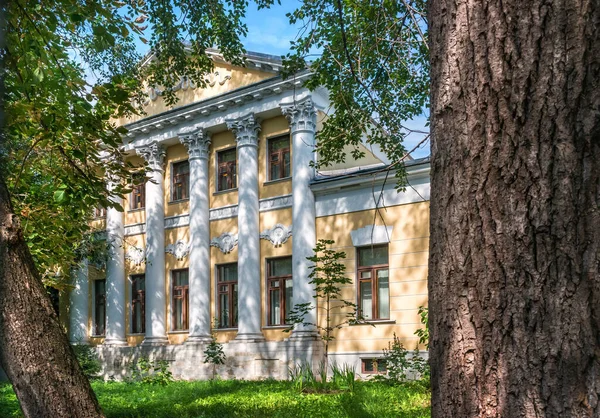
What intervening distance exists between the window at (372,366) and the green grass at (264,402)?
372 cm

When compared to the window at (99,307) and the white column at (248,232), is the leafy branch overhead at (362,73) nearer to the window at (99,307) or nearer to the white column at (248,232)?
the white column at (248,232)

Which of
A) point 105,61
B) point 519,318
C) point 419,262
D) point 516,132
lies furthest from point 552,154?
point 419,262

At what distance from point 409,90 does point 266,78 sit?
37.8 ft

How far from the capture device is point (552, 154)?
228 centimetres

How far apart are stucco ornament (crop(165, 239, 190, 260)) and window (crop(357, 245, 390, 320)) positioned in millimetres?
6675

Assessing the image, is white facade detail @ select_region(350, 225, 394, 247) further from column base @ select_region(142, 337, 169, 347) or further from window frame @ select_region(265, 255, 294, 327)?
column base @ select_region(142, 337, 169, 347)

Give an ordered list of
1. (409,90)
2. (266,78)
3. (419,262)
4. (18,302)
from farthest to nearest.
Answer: (266,78) < (419,262) < (409,90) < (18,302)

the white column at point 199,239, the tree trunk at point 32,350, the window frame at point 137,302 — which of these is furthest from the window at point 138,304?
the tree trunk at point 32,350

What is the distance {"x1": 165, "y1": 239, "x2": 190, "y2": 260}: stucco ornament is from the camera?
23266 millimetres

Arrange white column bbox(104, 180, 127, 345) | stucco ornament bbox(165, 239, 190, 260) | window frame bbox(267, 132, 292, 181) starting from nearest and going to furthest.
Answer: window frame bbox(267, 132, 292, 181) < stucco ornament bbox(165, 239, 190, 260) < white column bbox(104, 180, 127, 345)

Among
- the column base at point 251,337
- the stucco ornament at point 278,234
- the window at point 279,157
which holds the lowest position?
the column base at point 251,337

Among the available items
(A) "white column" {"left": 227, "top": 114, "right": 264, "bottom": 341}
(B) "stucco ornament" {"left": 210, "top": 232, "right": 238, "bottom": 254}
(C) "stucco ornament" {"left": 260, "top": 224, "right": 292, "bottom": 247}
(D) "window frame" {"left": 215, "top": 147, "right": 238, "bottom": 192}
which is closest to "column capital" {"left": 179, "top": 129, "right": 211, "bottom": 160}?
(D) "window frame" {"left": 215, "top": 147, "right": 238, "bottom": 192}

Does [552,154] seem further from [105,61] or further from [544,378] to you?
[105,61]

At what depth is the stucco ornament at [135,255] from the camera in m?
24.6
